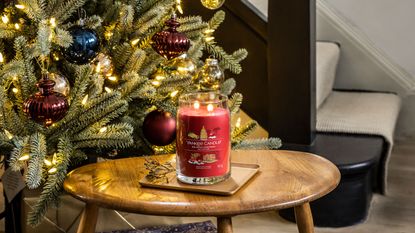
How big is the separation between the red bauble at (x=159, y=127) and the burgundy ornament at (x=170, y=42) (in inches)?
7.0

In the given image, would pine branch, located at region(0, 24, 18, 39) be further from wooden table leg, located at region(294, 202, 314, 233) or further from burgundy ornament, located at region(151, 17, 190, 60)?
wooden table leg, located at region(294, 202, 314, 233)

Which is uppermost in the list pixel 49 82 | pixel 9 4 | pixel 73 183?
pixel 9 4

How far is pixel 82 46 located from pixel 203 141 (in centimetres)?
47

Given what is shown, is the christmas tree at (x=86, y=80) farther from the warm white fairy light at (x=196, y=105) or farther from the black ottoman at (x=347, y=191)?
the black ottoman at (x=347, y=191)

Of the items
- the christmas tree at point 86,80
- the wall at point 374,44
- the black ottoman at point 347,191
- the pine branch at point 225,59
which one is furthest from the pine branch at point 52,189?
the wall at point 374,44

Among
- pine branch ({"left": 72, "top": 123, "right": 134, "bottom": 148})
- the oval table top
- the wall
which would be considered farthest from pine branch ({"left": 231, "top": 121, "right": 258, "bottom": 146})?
the wall

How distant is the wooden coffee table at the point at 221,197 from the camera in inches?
39.0

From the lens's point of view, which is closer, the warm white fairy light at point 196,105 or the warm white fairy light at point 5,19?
the warm white fairy light at point 196,105

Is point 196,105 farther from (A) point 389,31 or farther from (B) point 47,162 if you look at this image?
(A) point 389,31

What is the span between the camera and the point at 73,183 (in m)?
1.12

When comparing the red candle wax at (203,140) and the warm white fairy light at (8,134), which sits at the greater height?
the red candle wax at (203,140)

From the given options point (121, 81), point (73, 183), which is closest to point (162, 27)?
point (121, 81)

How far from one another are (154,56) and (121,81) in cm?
13

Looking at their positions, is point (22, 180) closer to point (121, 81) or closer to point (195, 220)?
point (121, 81)
